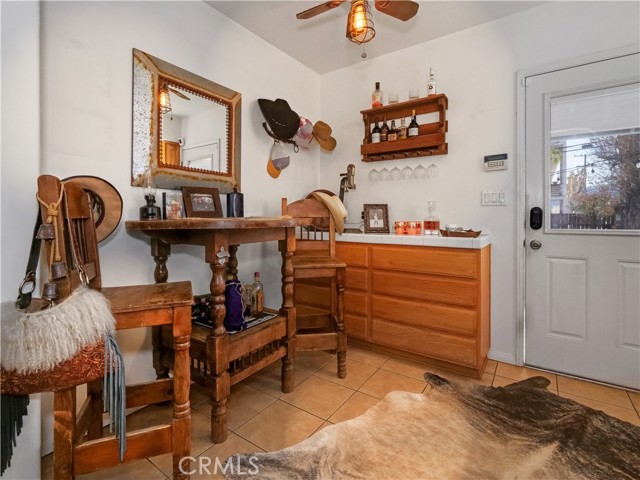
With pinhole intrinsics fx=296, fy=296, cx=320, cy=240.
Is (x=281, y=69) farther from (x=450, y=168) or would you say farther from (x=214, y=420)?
(x=214, y=420)

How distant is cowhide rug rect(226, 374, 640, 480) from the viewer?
48.0 inches

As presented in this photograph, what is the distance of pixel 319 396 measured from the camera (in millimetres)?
1786

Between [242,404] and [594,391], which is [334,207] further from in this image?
[594,391]

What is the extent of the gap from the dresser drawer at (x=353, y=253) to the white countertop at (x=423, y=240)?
43 millimetres

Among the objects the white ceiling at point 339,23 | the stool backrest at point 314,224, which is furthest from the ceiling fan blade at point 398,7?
the stool backrest at point 314,224

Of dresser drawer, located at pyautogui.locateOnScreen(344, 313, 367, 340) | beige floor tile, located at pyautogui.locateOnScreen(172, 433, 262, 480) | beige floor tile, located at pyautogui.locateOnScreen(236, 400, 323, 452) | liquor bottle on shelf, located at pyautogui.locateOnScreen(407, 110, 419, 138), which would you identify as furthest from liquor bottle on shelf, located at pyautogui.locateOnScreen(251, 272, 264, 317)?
liquor bottle on shelf, located at pyautogui.locateOnScreen(407, 110, 419, 138)

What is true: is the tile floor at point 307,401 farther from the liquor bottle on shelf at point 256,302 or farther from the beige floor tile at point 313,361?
the liquor bottle on shelf at point 256,302

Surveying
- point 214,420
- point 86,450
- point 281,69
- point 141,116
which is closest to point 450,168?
point 281,69

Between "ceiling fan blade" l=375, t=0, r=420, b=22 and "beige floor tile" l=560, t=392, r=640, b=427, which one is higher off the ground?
"ceiling fan blade" l=375, t=0, r=420, b=22

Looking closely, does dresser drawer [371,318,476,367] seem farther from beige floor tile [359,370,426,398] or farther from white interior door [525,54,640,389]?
white interior door [525,54,640,389]

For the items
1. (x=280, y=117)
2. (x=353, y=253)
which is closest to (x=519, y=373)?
(x=353, y=253)

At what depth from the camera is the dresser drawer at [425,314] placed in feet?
6.48

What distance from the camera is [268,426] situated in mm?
1516

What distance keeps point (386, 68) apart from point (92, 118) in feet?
7.75
